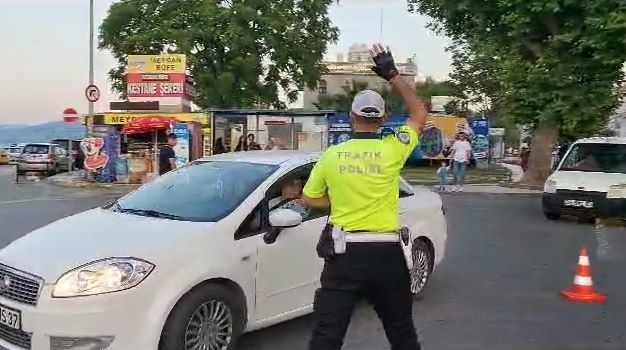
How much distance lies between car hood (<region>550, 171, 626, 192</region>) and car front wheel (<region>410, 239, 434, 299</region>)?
714 centimetres

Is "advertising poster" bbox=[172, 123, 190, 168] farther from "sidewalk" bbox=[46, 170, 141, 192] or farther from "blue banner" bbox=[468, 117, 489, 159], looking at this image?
"blue banner" bbox=[468, 117, 489, 159]

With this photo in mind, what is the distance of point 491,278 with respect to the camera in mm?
8266

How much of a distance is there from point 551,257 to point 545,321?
11.6 feet

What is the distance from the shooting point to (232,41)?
39812 millimetres

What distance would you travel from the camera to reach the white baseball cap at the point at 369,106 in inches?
144

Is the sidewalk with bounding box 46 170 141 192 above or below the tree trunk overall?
below

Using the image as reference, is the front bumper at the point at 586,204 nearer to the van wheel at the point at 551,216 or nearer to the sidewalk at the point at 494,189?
the van wheel at the point at 551,216

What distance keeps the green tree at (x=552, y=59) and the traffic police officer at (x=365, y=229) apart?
16110 millimetres

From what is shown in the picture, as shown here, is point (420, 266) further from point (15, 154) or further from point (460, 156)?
→ point (15, 154)

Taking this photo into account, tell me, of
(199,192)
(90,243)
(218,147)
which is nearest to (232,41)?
(218,147)

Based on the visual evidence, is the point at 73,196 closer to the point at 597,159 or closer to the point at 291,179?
the point at 597,159

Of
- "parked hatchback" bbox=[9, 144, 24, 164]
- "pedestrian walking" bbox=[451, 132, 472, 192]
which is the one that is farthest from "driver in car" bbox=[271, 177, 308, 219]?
"parked hatchback" bbox=[9, 144, 24, 164]

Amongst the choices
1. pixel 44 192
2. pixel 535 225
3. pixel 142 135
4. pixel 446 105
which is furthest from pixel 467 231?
pixel 446 105

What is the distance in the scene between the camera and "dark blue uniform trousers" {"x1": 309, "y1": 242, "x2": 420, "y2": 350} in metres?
3.58
